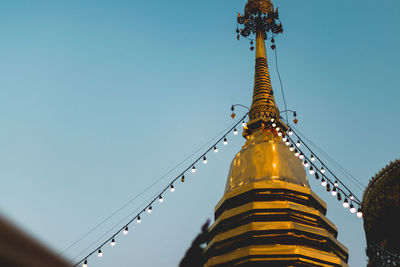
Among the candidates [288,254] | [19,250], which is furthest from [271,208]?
[19,250]

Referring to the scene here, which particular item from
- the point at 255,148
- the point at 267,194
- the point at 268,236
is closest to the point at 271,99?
the point at 255,148

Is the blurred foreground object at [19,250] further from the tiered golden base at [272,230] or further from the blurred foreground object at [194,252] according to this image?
the blurred foreground object at [194,252]

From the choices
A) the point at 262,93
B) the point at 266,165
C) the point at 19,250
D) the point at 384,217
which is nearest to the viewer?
the point at 19,250

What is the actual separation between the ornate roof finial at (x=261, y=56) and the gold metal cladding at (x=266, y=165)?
1.93 ft

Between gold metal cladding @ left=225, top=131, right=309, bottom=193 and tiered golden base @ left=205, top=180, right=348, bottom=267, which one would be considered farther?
gold metal cladding @ left=225, top=131, right=309, bottom=193

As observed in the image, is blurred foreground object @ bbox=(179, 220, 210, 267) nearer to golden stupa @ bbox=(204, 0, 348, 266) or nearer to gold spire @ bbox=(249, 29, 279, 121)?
golden stupa @ bbox=(204, 0, 348, 266)

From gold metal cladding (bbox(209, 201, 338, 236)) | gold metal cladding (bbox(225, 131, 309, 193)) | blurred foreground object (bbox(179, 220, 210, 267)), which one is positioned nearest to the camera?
gold metal cladding (bbox(209, 201, 338, 236))

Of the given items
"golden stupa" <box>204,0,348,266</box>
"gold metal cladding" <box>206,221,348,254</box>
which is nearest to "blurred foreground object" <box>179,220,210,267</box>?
"golden stupa" <box>204,0,348,266</box>

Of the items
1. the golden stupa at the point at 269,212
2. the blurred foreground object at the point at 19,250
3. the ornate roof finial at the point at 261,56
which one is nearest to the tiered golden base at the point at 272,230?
the golden stupa at the point at 269,212

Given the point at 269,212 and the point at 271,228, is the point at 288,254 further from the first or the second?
the point at 269,212

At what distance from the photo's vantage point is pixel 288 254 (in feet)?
20.2

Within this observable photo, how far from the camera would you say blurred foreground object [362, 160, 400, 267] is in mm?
3777

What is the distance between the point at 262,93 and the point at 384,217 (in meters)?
5.86

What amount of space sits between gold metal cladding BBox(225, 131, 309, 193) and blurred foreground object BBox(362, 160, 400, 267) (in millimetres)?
3479
